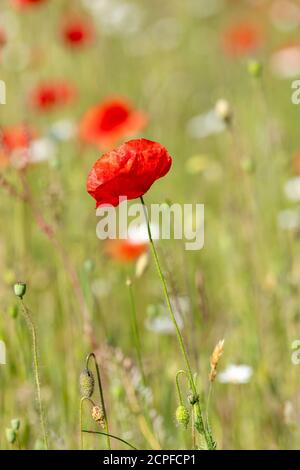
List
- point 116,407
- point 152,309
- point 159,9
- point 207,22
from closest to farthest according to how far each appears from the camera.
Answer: point 116,407, point 152,309, point 207,22, point 159,9

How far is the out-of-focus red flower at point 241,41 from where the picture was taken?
3383 millimetres

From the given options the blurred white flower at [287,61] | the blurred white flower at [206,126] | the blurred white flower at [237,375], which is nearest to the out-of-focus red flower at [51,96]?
the blurred white flower at [206,126]

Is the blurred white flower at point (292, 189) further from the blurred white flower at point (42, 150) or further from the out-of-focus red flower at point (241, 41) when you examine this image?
the out-of-focus red flower at point (241, 41)

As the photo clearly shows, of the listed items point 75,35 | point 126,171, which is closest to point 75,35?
point 75,35

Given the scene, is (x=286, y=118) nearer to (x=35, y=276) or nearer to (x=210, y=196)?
(x=210, y=196)

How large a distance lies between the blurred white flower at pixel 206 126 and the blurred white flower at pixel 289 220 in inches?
18.5

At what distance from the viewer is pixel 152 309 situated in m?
1.53

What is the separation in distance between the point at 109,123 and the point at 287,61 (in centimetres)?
154

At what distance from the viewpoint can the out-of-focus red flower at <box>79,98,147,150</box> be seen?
2.24m

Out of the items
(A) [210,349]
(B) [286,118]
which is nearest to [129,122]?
(A) [210,349]

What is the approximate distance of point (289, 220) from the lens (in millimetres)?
2021

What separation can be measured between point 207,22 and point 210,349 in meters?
3.39

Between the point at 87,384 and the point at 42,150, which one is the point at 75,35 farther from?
the point at 87,384

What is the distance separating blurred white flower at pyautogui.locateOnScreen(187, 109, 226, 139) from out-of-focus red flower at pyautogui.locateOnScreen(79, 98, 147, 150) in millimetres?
333
